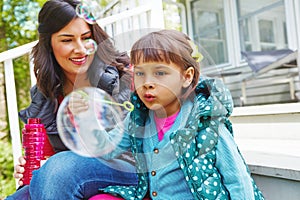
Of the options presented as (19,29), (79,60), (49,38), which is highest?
(19,29)

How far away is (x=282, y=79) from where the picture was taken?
13.7ft

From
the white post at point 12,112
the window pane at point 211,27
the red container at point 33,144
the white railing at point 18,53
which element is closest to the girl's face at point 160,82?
the red container at point 33,144

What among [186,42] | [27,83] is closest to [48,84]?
[186,42]

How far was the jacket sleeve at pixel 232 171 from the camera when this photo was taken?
1062 mm

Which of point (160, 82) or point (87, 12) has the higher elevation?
point (87, 12)

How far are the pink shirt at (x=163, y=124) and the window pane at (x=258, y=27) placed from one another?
3.81 metres

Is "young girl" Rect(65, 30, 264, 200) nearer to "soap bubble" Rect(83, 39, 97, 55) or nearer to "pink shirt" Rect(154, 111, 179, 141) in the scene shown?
"pink shirt" Rect(154, 111, 179, 141)

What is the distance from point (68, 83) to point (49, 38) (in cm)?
21

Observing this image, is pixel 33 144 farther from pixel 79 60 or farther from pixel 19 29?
pixel 19 29

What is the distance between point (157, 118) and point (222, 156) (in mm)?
218

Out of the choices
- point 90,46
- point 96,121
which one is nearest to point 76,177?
point 96,121

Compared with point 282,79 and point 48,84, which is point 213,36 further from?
point 48,84

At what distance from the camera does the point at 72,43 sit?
156 cm

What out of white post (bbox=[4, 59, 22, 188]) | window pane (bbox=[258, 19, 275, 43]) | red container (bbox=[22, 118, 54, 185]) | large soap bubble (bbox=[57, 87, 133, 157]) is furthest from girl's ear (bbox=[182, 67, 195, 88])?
window pane (bbox=[258, 19, 275, 43])
